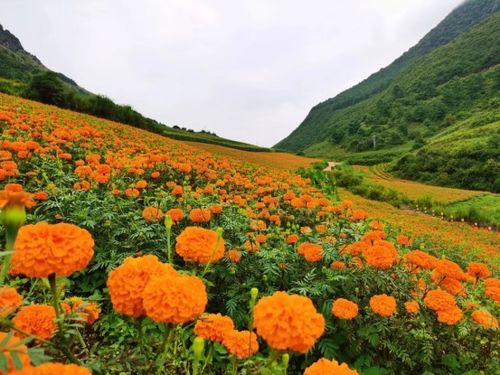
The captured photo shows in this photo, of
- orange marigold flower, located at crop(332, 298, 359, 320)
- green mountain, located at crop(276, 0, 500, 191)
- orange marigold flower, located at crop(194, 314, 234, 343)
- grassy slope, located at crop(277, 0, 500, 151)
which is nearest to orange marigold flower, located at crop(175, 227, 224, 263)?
orange marigold flower, located at crop(194, 314, 234, 343)

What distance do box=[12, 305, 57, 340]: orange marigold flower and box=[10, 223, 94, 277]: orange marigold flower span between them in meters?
0.13

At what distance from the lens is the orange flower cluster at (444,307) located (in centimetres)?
259

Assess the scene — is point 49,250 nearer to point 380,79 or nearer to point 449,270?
point 449,270

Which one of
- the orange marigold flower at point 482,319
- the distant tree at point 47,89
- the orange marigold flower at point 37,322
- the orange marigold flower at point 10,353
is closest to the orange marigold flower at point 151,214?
the orange marigold flower at point 37,322

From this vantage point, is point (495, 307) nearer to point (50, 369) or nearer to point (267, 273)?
point (267, 273)

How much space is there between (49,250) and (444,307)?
99.3 inches

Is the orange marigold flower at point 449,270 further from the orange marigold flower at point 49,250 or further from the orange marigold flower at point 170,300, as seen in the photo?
the orange marigold flower at point 49,250

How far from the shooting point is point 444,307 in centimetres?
264

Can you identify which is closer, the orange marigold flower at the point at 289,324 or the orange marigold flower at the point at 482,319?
the orange marigold flower at the point at 289,324

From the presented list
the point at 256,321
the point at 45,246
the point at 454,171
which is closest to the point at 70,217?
the point at 45,246

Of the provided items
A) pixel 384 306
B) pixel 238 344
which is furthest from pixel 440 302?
pixel 238 344

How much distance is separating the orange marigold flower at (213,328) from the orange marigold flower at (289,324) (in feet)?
1.85

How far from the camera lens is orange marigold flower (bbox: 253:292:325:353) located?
1.25 metres

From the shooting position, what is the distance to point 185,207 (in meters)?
4.27
